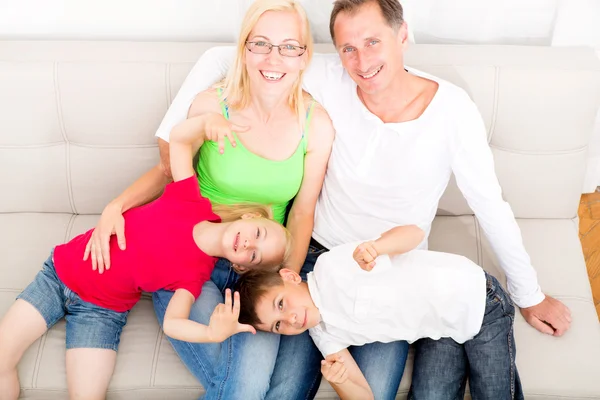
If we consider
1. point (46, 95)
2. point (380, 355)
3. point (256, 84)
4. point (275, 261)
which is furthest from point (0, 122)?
point (380, 355)

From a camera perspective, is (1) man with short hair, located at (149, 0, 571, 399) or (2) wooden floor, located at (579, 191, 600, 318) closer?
(1) man with short hair, located at (149, 0, 571, 399)

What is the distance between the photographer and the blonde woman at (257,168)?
1.57m

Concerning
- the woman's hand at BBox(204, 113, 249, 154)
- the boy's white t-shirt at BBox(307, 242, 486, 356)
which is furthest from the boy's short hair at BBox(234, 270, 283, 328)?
the woman's hand at BBox(204, 113, 249, 154)

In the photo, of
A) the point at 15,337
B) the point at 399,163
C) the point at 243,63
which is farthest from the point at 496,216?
the point at 15,337

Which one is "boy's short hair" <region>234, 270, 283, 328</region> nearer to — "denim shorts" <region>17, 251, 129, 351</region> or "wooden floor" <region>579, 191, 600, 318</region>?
"denim shorts" <region>17, 251, 129, 351</region>

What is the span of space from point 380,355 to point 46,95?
122 cm

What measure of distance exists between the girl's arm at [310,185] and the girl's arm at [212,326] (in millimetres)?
279

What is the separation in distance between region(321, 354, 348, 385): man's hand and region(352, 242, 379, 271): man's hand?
0.26 m

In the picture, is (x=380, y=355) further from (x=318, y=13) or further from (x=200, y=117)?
(x=318, y=13)

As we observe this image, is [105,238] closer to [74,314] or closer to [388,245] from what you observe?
[74,314]

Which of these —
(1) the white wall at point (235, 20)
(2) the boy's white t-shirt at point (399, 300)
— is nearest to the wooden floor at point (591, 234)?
(1) the white wall at point (235, 20)

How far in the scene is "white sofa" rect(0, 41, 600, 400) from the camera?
5.36 feet

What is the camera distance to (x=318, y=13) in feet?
6.30

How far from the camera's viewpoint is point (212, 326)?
58.7 inches
